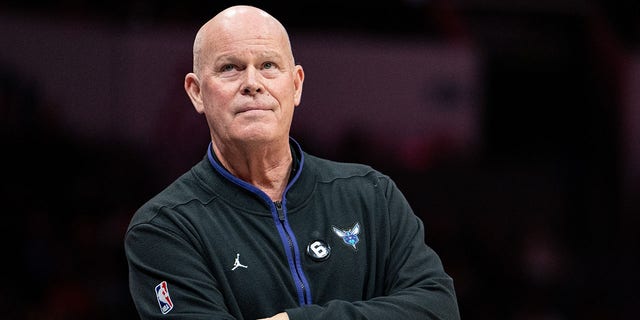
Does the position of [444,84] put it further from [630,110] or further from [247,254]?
[247,254]

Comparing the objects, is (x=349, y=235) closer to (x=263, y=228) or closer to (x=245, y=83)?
(x=263, y=228)

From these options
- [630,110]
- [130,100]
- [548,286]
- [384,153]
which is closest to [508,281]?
[548,286]

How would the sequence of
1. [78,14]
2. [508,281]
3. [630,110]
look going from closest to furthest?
[78,14]
[508,281]
[630,110]

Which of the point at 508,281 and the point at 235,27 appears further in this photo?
the point at 508,281

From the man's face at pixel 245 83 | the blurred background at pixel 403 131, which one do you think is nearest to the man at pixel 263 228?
the man's face at pixel 245 83

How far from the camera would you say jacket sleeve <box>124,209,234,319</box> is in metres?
2.02

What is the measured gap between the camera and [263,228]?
2174 mm

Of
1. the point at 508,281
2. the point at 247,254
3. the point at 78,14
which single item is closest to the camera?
the point at 247,254

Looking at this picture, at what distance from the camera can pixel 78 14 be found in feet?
19.0

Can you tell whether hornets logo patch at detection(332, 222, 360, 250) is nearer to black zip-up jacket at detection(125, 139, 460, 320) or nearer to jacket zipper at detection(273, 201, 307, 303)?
black zip-up jacket at detection(125, 139, 460, 320)

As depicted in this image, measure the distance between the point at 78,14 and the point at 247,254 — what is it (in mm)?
4071

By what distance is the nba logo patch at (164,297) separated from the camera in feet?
6.70

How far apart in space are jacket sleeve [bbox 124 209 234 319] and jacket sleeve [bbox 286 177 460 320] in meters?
0.19

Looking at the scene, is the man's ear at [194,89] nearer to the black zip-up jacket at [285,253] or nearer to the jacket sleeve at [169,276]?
the black zip-up jacket at [285,253]
